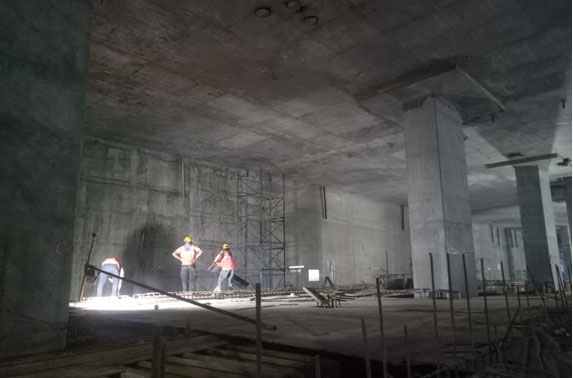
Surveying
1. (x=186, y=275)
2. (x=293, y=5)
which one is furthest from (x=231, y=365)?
(x=186, y=275)

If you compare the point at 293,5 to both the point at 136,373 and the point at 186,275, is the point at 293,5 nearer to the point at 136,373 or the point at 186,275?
the point at 136,373

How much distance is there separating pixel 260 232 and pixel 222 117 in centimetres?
Answer: 924

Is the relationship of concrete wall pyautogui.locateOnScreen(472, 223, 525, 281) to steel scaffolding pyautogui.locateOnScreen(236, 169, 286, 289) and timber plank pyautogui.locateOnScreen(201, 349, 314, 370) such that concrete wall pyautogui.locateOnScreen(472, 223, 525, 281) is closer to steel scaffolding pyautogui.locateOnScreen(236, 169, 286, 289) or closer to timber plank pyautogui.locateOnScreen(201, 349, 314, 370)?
steel scaffolding pyautogui.locateOnScreen(236, 169, 286, 289)

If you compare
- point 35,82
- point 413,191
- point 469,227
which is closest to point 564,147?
point 469,227

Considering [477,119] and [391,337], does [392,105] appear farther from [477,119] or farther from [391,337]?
[391,337]

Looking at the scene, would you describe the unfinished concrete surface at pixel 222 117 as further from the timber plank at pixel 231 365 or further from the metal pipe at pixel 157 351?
the metal pipe at pixel 157 351

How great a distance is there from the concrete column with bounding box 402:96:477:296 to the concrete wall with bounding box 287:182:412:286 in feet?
44.0

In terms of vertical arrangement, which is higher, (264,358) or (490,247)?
(490,247)

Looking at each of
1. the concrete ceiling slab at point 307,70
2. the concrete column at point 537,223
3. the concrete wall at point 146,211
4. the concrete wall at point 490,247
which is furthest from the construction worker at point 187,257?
the concrete wall at point 490,247

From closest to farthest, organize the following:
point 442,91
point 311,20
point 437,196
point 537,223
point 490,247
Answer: point 311,20
point 437,196
point 442,91
point 537,223
point 490,247

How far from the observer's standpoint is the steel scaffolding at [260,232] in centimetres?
2420

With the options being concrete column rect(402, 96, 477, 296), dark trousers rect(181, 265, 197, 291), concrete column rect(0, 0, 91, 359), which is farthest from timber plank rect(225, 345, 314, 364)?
dark trousers rect(181, 265, 197, 291)

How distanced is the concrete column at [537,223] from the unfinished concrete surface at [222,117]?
159 centimetres

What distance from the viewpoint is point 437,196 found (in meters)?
13.8
